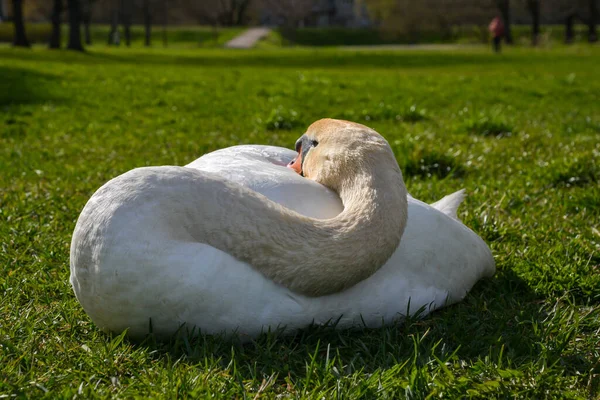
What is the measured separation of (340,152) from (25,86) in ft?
41.6

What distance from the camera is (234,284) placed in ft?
9.12

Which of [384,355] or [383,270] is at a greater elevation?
[383,270]

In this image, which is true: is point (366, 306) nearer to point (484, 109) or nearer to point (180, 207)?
point (180, 207)

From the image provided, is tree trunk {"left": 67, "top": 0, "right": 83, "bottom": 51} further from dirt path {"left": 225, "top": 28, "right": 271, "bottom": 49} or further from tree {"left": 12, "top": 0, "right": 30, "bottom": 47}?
dirt path {"left": 225, "top": 28, "right": 271, "bottom": 49}

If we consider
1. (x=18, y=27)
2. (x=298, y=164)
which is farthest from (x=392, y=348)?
(x=18, y=27)

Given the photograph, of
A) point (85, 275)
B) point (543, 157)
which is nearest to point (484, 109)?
point (543, 157)

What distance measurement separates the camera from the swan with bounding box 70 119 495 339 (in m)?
2.74

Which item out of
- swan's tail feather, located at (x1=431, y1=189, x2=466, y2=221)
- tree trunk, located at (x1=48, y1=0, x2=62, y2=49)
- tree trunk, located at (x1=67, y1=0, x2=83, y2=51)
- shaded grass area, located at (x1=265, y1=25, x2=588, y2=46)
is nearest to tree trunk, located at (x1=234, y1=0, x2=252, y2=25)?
shaded grass area, located at (x1=265, y1=25, x2=588, y2=46)

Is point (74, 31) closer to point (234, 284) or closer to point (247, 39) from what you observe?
point (247, 39)

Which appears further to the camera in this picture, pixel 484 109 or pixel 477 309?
pixel 484 109

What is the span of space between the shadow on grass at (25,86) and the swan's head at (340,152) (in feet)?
32.6

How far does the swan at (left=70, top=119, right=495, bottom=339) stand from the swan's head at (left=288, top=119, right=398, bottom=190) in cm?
1

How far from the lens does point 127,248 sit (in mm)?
2703

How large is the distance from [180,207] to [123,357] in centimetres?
65
